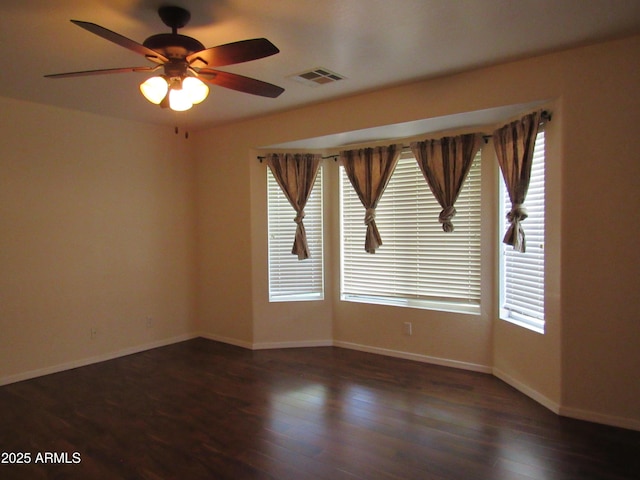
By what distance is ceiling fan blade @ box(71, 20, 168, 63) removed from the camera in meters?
1.90

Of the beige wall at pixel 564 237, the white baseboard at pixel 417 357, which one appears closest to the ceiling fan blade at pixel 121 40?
the beige wall at pixel 564 237

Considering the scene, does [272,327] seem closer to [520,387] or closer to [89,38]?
[520,387]

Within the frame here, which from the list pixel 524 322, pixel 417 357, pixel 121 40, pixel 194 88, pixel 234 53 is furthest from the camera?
pixel 417 357

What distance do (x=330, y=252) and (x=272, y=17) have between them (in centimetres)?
294

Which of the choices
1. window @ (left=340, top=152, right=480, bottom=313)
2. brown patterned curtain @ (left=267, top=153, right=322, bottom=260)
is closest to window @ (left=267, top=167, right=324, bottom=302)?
brown patterned curtain @ (left=267, top=153, right=322, bottom=260)

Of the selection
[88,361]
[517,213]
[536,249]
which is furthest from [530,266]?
[88,361]

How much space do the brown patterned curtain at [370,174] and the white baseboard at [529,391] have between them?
5.78ft

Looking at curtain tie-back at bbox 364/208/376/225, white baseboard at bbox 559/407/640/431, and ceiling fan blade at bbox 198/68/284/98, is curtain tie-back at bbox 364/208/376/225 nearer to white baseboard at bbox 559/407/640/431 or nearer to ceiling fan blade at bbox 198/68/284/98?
ceiling fan blade at bbox 198/68/284/98

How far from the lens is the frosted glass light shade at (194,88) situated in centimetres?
239

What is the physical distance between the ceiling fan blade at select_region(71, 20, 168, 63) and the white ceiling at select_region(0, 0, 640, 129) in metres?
0.27

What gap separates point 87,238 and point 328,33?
3.42 metres

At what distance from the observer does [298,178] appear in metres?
4.84

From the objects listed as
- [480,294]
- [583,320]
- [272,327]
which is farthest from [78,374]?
[583,320]

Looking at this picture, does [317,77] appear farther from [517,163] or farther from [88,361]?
[88,361]
